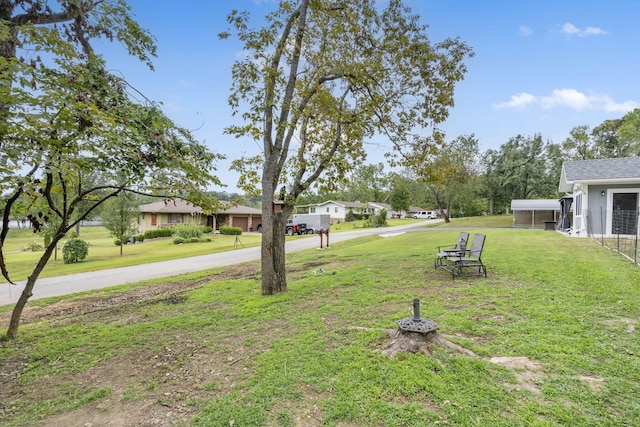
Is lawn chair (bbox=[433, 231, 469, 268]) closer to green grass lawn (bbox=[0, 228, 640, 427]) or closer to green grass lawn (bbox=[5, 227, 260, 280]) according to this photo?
green grass lawn (bbox=[0, 228, 640, 427])

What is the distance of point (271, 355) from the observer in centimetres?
386

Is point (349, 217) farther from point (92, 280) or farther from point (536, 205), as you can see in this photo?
point (92, 280)

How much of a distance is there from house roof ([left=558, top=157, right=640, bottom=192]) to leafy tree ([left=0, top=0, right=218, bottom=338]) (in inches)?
690

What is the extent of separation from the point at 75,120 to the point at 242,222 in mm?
36539

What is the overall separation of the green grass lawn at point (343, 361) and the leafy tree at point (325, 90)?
7.66 ft

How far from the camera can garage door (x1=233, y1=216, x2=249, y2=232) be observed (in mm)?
38525

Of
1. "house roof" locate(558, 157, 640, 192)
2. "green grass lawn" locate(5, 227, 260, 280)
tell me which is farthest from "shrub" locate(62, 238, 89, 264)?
"house roof" locate(558, 157, 640, 192)

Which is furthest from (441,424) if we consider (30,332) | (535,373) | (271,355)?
(30,332)

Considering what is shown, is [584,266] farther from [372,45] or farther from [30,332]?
[30,332]

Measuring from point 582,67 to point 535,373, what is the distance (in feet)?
53.3

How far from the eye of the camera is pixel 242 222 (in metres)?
39.3

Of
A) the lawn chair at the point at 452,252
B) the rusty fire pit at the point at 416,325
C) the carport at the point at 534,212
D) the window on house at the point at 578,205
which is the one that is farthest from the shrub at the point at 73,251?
the carport at the point at 534,212

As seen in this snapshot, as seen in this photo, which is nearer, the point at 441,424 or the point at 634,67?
the point at 441,424

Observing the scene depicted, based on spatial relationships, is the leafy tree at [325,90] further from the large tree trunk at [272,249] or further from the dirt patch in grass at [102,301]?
the dirt patch in grass at [102,301]
